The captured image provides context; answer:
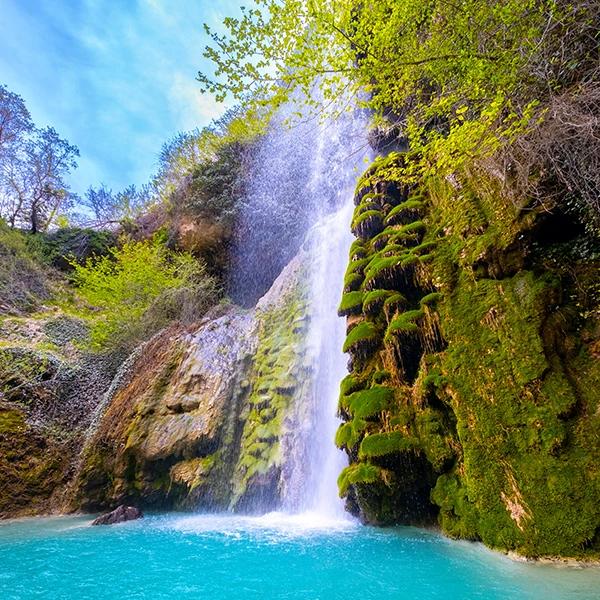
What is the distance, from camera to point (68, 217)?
24969 millimetres

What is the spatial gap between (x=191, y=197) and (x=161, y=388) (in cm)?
1037

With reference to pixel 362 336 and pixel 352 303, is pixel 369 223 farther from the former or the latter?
pixel 362 336

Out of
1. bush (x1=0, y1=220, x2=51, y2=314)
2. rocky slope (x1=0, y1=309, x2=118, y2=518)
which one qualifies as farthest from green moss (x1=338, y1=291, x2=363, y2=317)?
bush (x1=0, y1=220, x2=51, y2=314)

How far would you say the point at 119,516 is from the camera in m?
8.49

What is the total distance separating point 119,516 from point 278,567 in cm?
543

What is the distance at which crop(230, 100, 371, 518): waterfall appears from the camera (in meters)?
8.39

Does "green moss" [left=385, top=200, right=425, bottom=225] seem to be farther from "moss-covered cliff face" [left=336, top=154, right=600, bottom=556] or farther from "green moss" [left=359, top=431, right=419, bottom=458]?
"green moss" [left=359, top=431, right=419, bottom=458]

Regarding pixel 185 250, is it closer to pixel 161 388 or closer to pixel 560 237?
pixel 161 388

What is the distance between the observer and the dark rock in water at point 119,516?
324 inches

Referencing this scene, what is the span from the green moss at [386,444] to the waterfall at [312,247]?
1.94 meters

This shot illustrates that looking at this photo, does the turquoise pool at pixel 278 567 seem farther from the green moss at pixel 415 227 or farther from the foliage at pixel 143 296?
the foliage at pixel 143 296

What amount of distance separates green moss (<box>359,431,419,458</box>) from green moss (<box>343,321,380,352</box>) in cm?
167

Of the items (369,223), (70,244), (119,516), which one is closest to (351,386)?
(369,223)

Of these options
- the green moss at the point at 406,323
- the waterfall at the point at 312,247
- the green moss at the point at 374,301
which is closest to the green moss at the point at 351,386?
the green moss at the point at 406,323
